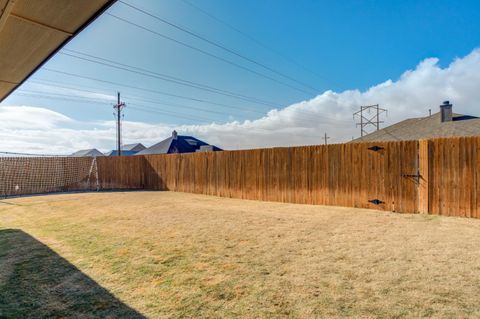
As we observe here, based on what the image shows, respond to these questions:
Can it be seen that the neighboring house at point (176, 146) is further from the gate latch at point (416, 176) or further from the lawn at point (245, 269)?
the lawn at point (245, 269)

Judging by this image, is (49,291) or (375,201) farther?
(375,201)

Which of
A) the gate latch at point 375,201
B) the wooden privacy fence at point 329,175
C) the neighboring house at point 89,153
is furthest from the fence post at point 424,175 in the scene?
the neighboring house at point 89,153

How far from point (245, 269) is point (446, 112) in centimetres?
1589

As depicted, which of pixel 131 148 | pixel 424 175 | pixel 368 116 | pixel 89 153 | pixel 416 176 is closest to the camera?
pixel 424 175

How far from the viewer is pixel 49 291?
260cm

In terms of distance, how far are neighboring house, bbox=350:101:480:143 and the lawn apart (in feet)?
32.2

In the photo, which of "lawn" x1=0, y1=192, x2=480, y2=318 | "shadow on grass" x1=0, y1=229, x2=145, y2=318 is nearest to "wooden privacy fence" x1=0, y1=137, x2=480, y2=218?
"lawn" x1=0, y1=192, x2=480, y2=318

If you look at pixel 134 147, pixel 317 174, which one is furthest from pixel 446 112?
pixel 134 147

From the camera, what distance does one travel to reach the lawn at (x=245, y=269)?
7.33 ft

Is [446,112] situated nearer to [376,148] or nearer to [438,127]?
[438,127]

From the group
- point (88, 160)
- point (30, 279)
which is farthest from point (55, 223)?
point (88, 160)

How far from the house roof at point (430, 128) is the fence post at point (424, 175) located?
8.59 m

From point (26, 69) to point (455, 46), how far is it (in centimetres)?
1715

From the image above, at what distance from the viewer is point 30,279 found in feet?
9.47
